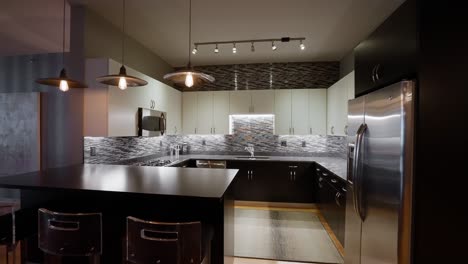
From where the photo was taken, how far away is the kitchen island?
1579 mm

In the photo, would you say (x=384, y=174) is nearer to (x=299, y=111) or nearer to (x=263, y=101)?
(x=299, y=111)

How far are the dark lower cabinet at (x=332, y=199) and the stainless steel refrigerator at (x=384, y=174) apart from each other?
670mm

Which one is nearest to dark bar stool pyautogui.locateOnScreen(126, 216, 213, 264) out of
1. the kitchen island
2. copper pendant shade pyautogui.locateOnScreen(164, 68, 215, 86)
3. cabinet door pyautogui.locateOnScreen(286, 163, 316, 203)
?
the kitchen island

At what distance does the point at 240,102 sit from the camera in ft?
14.8

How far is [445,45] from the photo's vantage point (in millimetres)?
1233

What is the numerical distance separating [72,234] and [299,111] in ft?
12.7

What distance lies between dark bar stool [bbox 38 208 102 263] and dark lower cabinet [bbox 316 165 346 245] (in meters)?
2.34

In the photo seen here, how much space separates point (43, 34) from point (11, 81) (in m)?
1.02

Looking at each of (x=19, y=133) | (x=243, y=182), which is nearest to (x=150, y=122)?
(x=19, y=133)

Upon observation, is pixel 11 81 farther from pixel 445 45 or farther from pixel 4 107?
pixel 445 45

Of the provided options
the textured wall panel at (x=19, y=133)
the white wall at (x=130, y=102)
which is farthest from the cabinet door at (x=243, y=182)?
the textured wall panel at (x=19, y=133)

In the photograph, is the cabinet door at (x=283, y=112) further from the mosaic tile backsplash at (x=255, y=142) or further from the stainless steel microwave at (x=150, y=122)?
the stainless steel microwave at (x=150, y=122)

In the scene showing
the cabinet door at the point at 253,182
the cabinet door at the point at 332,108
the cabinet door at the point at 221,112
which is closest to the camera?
the cabinet door at the point at 332,108

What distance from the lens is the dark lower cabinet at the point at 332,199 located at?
256 cm
